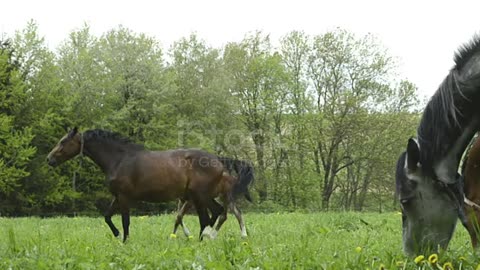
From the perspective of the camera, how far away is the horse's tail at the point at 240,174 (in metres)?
11.1

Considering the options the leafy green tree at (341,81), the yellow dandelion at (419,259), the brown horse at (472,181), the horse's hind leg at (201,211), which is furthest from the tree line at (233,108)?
the yellow dandelion at (419,259)

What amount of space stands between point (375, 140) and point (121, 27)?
20.6 m

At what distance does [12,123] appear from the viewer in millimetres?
31016

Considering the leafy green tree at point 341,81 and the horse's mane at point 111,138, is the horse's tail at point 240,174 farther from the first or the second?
the leafy green tree at point 341,81

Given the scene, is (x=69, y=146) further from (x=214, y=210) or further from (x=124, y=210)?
(x=214, y=210)

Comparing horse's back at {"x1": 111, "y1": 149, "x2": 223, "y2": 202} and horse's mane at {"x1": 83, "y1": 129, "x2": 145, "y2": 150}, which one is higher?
horse's mane at {"x1": 83, "y1": 129, "x2": 145, "y2": 150}

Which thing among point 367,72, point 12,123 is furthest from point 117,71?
point 367,72

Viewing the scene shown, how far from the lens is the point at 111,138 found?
10.0 metres

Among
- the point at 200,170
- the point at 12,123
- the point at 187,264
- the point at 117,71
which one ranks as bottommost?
the point at 187,264

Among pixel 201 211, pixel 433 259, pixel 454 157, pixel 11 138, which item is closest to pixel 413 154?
pixel 454 157

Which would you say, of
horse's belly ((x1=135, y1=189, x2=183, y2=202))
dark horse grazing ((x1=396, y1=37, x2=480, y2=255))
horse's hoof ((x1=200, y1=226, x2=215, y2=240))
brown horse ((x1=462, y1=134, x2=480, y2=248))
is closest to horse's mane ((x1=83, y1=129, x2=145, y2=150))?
horse's belly ((x1=135, y1=189, x2=183, y2=202))

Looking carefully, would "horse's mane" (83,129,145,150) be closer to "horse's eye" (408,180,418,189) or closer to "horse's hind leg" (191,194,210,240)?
"horse's hind leg" (191,194,210,240)

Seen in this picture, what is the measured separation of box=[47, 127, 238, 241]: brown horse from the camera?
9.55 m

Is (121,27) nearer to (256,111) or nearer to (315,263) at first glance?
(256,111)
